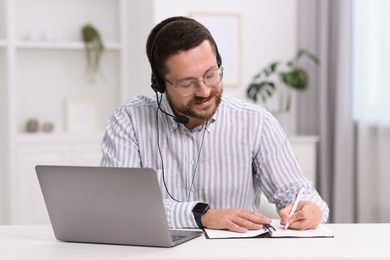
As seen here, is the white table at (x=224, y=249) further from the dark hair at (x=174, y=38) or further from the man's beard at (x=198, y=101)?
the dark hair at (x=174, y=38)

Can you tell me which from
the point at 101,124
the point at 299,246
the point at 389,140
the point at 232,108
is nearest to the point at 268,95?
the point at 389,140

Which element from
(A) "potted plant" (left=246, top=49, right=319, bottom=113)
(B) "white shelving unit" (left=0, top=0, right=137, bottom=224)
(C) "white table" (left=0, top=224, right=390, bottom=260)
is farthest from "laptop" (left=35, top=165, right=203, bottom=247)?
(A) "potted plant" (left=246, top=49, right=319, bottom=113)

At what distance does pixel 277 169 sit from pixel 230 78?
2563 mm

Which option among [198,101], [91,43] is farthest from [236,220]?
[91,43]

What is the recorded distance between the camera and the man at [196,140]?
2.29 meters

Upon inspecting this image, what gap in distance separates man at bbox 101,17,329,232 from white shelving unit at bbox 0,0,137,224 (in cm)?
221

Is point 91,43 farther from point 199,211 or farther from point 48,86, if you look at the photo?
point 199,211

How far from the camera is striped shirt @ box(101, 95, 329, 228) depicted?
7.99 ft

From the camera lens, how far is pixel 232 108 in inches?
99.3

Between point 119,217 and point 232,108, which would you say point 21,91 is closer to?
point 232,108

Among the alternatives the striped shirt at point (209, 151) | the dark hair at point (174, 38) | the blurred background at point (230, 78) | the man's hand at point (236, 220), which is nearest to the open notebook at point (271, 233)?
the man's hand at point (236, 220)

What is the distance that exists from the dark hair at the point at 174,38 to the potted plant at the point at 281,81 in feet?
7.94

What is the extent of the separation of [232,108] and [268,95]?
7.33 feet

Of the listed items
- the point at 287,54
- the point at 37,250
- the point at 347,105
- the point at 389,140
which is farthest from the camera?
the point at 287,54
